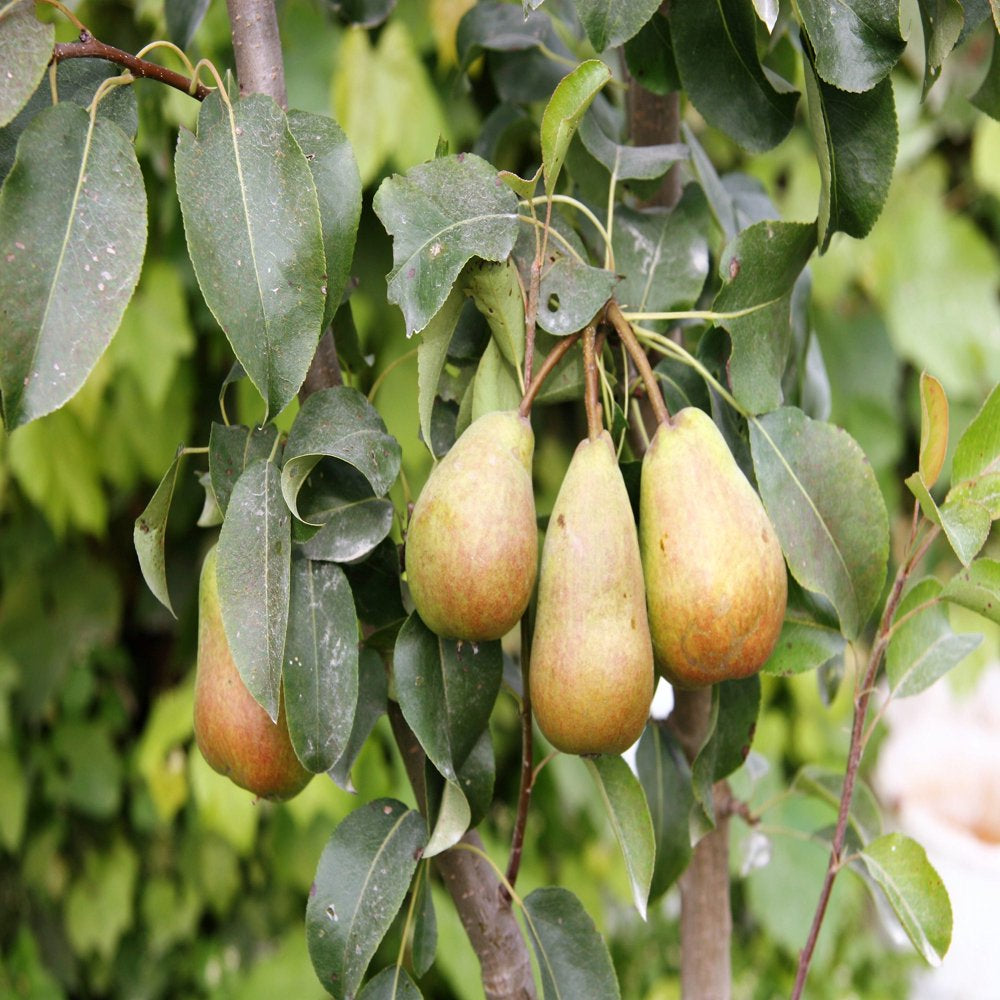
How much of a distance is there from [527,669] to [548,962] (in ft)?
0.47

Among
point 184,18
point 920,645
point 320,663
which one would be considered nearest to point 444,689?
point 320,663

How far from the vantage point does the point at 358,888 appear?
506mm

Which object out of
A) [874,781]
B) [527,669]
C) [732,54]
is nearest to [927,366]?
[874,781]

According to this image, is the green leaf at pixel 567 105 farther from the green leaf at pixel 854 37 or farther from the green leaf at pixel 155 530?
the green leaf at pixel 155 530

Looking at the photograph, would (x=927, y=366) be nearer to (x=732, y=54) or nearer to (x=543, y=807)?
(x=543, y=807)

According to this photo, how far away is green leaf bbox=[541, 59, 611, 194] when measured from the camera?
1.50ft

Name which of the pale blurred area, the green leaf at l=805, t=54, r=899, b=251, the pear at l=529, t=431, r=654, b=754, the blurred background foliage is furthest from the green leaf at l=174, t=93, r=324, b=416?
the pale blurred area

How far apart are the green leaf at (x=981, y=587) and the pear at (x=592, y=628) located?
0.18m

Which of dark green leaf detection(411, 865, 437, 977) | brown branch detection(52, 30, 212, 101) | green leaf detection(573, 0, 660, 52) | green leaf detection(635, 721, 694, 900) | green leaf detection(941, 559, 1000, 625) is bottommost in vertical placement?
green leaf detection(635, 721, 694, 900)

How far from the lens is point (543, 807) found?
60.1 inches

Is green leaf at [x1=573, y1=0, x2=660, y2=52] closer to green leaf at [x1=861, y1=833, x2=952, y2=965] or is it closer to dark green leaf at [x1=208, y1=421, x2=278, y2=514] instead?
dark green leaf at [x1=208, y1=421, x2=278, y2=514]

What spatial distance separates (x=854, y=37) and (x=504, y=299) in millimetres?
179

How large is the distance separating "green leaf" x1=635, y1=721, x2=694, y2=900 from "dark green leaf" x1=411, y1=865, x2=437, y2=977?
5.3 inches

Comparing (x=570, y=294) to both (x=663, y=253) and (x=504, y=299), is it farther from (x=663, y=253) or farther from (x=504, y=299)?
(x=663, y=253)
